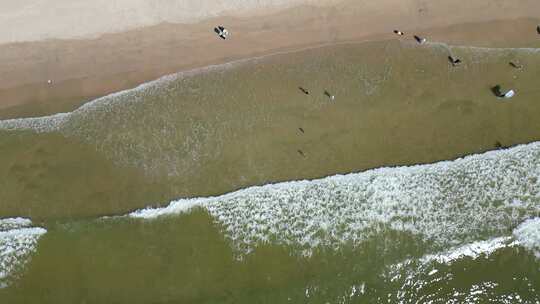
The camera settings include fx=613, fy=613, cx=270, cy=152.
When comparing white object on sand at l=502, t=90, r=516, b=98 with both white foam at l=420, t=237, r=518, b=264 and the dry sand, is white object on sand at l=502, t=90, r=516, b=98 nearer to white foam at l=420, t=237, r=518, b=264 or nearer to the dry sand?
the dry sand

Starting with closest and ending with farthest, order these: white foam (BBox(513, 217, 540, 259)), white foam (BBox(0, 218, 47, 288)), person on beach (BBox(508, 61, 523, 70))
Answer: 1. white foam (BBox(513, 217, 540, 259))
2. white foam (BBox(0, 218, 47, 288))
3. person on beach (BBox(508, 61, 523, 70))

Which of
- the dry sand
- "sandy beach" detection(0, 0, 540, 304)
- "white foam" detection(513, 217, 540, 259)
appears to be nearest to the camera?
"white foam" detection(513, 217, 540, 259)

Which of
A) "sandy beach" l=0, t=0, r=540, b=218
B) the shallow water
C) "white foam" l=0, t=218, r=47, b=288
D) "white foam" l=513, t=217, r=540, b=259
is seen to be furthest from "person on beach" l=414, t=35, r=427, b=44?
"white foam" l=0, t=218, r=47, b=288

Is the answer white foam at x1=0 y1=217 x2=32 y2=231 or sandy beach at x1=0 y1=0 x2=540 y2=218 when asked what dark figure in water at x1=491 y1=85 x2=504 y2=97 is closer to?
sandy beach at x1=0 y1=0 x2=540 y2=218

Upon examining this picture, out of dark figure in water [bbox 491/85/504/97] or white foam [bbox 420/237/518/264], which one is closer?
white foam [bbox 420/237/518/264]

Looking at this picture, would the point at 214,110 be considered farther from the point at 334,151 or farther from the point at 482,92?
the point at 482,92

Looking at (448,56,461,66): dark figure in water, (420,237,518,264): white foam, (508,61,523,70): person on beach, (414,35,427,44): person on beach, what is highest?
(414,35,427,44): person on beach

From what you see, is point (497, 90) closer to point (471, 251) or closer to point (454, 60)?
point (454, 60)

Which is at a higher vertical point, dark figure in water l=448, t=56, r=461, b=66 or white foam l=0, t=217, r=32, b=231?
dark figure in water l=448, t=56, r=461, b=66
